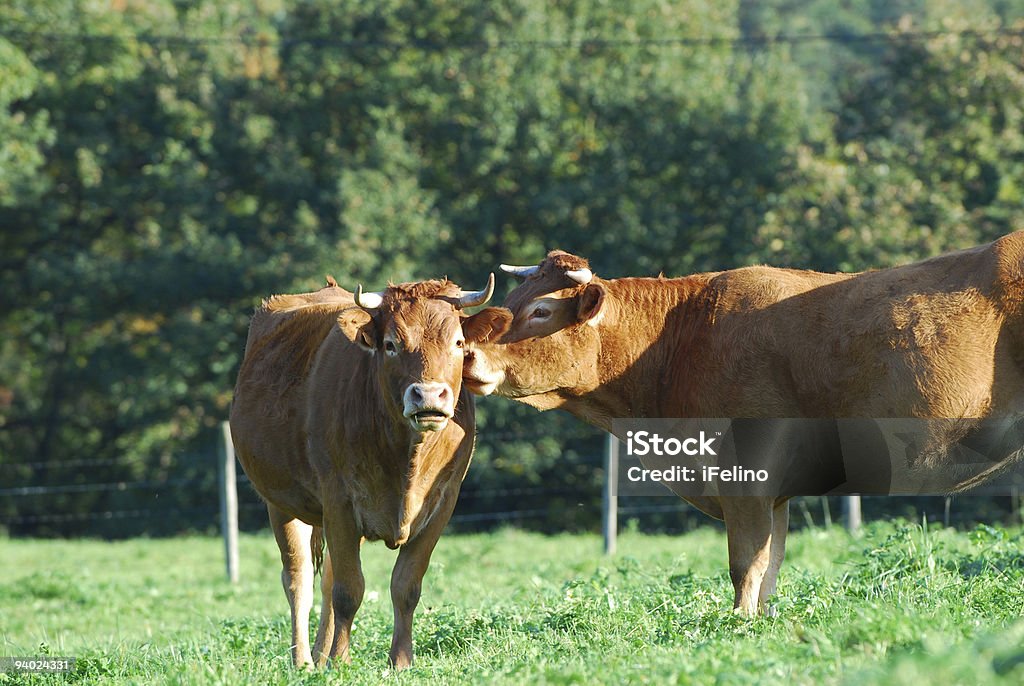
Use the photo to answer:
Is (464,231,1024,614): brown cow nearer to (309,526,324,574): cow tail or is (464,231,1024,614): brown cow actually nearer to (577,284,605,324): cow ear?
(577,284,605,324): cow ear

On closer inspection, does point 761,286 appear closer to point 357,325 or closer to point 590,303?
point 590,303

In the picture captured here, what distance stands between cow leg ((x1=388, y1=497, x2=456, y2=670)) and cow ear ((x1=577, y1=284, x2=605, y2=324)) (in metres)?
1.38

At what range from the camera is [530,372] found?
7.16 metres

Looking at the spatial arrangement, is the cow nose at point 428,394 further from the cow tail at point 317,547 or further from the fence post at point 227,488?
the fence post at point 227,488

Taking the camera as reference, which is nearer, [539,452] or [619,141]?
[539,452]

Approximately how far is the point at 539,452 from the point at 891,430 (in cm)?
1376

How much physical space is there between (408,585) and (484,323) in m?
1.53

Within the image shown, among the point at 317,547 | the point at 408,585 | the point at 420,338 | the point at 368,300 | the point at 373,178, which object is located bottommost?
→ the point at 408,585

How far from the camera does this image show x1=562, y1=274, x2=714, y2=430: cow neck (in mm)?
7156

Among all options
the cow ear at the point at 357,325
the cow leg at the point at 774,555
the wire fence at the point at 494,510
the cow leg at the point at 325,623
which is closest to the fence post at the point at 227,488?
the wire fence at the point at 494,510

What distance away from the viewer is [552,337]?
718 centimetres

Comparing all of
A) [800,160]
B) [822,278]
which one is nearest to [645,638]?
[822,278]

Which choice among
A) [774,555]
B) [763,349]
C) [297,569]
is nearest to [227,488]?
[297,569]

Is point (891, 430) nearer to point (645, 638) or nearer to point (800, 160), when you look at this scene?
point (645, 638)
